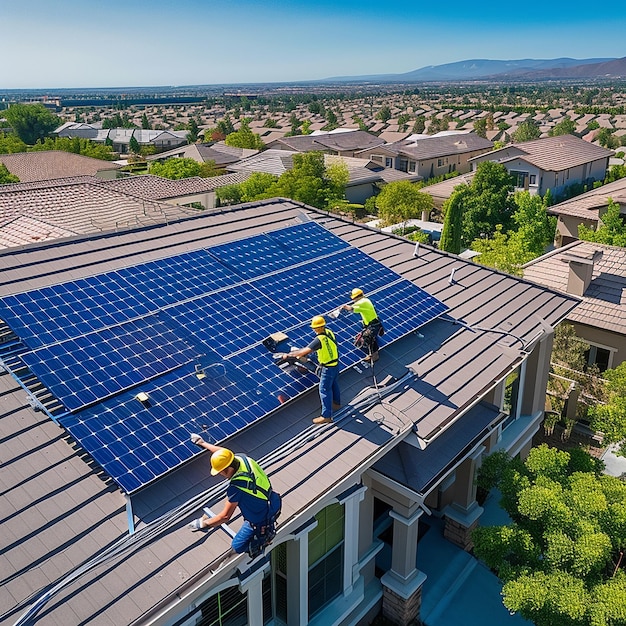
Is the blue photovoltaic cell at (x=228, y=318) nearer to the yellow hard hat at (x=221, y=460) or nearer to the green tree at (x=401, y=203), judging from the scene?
the yellow hard hat at (x=221, y=460)

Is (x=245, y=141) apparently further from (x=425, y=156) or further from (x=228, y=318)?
(x=228, y=318)

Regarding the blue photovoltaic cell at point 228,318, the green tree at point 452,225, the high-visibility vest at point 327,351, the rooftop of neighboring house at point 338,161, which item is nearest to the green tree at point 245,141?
the rooftop of neighboring house at point 338,161

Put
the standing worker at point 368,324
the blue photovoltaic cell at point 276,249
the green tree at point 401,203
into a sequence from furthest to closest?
the green tree at point 401,203 < the blue photovoltaic cell at point 276,249 < the standing worker at point 368,324

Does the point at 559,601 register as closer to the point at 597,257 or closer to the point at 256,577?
the point at 256,577

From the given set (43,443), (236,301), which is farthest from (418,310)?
(43,443)

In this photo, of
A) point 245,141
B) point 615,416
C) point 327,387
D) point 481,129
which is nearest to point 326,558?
point 327,387
